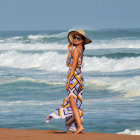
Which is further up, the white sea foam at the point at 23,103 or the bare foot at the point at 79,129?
the white sea foam at the point at 23,103

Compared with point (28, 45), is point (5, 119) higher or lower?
lower

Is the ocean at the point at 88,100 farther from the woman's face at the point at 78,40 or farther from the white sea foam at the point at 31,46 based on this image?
the white sea foam at the point at 31,46

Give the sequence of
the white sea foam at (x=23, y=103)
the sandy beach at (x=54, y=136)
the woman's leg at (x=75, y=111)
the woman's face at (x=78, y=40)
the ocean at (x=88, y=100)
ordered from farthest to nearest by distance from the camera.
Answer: the white sea foam at (x=23, y=103) → the ocean at (x=88, y=100) → the woman's face at (x=78, y=40) → the woman's leg at (x=75, y=111) → the sandy beach at (x=54, y=136)

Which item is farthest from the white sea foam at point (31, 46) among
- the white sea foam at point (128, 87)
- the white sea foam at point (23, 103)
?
the white sea foam at point (23, 103)

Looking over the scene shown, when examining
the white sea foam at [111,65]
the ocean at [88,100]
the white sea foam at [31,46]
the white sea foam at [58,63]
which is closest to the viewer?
the ocean at [88,100]

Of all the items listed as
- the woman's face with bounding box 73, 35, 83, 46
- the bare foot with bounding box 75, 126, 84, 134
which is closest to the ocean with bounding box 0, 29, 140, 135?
the bare foot with bounding box 75, 126, 84, 134

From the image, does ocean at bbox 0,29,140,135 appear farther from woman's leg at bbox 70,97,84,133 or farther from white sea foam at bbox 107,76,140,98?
woman's leg at bbox 70,97,84,133

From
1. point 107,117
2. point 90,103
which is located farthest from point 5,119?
point 90,103

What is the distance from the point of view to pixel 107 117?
9617 mm

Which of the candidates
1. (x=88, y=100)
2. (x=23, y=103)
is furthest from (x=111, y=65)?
(x=23, y=103)

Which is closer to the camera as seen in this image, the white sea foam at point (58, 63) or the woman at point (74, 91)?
the woman at point (74, 91)

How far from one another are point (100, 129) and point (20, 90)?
20.2 feet

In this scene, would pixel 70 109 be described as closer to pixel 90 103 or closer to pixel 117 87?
pixel 90 103

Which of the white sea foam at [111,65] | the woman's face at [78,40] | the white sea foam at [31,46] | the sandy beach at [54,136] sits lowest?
the sandy beach at [54,136]
